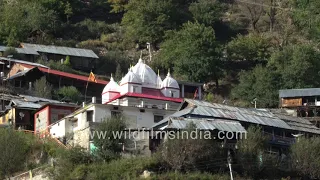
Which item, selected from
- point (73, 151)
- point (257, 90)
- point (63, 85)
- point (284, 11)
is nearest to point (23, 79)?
point (63, 85)

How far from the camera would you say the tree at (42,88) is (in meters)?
70.8

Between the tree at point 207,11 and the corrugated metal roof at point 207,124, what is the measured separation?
133 ft

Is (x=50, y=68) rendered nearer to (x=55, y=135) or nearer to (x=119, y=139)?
(x=55, y=135)

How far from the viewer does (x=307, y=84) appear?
76750 mm

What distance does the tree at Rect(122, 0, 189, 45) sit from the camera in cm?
8931

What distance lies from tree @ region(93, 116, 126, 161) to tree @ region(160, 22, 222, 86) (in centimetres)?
2659

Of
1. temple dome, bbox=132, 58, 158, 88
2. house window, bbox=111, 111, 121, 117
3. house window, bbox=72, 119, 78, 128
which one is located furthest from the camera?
temple dome, bbox=132, 58, 158, 88

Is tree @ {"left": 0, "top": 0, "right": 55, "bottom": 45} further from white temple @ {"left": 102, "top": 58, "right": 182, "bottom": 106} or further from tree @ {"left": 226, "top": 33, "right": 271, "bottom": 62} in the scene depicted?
white temple @ {"left": 102, "top": 58, "right": 182, "bottom": 106}

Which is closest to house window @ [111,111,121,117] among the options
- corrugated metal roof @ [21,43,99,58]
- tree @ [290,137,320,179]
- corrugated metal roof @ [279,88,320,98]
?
tree @ [290,137,320,179]

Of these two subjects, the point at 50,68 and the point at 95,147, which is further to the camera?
the point at 50,68

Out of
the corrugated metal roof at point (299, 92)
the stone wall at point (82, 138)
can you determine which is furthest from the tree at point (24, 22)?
the stone wall at point (82, 138)

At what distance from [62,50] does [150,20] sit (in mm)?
10984

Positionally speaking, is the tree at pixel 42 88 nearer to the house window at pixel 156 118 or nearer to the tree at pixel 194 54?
the tree at pixel 194 54

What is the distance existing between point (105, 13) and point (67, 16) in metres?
6.59
